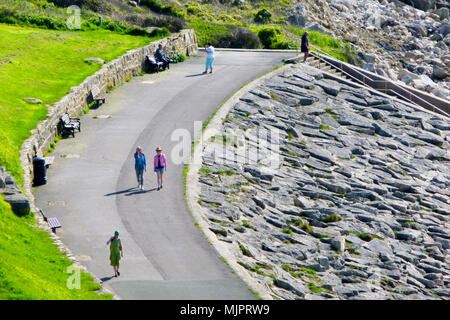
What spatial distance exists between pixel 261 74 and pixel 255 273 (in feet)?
66.9

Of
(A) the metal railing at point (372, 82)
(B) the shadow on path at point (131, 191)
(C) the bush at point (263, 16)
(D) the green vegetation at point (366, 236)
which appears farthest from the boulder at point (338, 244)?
(C) the bush at point (263, 16)

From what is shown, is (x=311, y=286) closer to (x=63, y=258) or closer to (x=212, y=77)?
(x=63, y=258)

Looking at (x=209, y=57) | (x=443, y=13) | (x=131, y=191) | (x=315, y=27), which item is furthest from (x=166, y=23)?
(x=443, y=13)

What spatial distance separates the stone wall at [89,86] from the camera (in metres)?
22.1

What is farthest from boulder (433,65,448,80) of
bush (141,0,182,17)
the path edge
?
the path edge

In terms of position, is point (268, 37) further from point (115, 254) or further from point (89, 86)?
point (115, 254)

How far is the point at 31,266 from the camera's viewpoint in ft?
49.9

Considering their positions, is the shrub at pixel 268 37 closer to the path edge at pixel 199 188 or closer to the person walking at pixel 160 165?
the path edge at pixel 199 188

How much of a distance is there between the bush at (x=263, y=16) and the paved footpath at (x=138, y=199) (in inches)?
724

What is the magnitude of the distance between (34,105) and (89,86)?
3.72 meters

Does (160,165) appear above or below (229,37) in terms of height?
below

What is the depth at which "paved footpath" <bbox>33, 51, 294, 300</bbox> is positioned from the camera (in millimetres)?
16141
